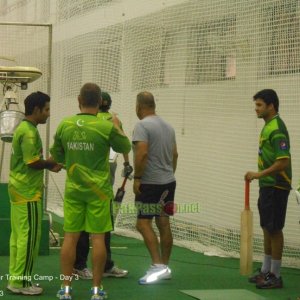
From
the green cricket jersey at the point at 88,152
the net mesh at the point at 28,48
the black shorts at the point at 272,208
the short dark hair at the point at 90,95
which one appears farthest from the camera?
the net mesh at the point at 28,48

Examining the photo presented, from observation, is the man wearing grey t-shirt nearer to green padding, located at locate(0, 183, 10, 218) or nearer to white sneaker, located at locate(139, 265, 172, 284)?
white sneaker, located at locate(139, 265, 172, 284)

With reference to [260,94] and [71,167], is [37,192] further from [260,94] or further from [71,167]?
[260,94]

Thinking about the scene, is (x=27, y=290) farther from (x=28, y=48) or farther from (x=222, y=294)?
(x=28, y=48)

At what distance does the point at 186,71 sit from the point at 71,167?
174 inches

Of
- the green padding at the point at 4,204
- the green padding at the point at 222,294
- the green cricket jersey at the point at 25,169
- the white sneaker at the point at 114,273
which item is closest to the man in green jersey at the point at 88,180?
the green cricket jersey at the point at 25,169

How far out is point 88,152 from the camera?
21.0 ft

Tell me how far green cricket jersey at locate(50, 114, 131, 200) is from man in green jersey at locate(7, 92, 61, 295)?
36 centimetres

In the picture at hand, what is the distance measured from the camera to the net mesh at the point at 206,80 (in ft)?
30.4

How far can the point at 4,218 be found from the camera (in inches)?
363

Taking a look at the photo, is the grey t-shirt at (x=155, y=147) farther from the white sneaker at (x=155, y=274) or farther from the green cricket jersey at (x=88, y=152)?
the green cricket jersey at (x=88, y=152)

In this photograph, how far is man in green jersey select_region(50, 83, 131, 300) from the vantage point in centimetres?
641

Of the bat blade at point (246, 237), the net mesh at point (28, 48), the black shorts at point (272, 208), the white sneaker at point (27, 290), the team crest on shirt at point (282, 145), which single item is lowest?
the white sneaker at point (27, 290)

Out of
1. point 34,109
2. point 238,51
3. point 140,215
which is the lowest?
point 140,215

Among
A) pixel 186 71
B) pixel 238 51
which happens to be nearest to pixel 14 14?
pixel 186 71
